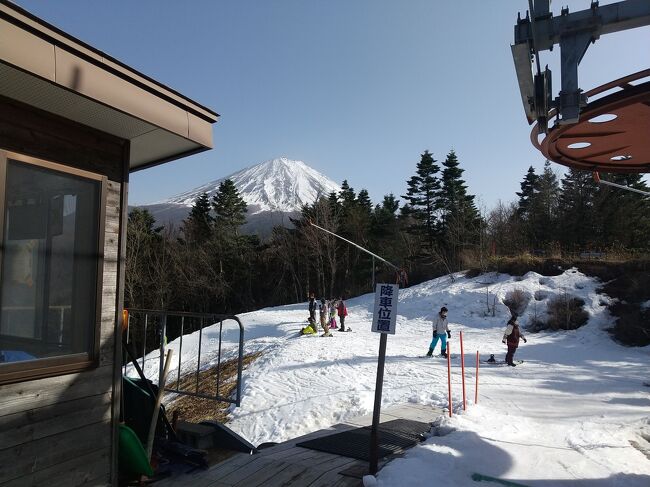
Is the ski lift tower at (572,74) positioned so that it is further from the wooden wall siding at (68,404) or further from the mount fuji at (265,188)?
the mount fuji at (265,188)

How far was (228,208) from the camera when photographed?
50938 millimetres

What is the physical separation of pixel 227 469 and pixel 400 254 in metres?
43.8

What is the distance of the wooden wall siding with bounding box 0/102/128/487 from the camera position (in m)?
3.32

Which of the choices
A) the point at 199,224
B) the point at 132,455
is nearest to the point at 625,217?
the point at 199,224

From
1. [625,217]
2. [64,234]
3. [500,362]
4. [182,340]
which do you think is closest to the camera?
[64,234]

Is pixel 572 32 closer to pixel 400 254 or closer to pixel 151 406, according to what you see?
pixel 151 406

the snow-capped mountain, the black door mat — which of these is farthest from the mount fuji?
the black door mat

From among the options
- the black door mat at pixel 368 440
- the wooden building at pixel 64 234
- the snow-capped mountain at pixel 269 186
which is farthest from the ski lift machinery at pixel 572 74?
the snow-capped mountain at pixel 269 186

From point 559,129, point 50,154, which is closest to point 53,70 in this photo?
point 50,154

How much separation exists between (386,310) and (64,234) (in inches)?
140

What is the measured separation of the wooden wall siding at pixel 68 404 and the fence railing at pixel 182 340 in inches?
37.6

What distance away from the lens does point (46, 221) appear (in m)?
3.73

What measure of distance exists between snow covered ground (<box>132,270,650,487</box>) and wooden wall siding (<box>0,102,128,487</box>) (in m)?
2.74

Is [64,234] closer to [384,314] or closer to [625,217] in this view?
[384,314]
